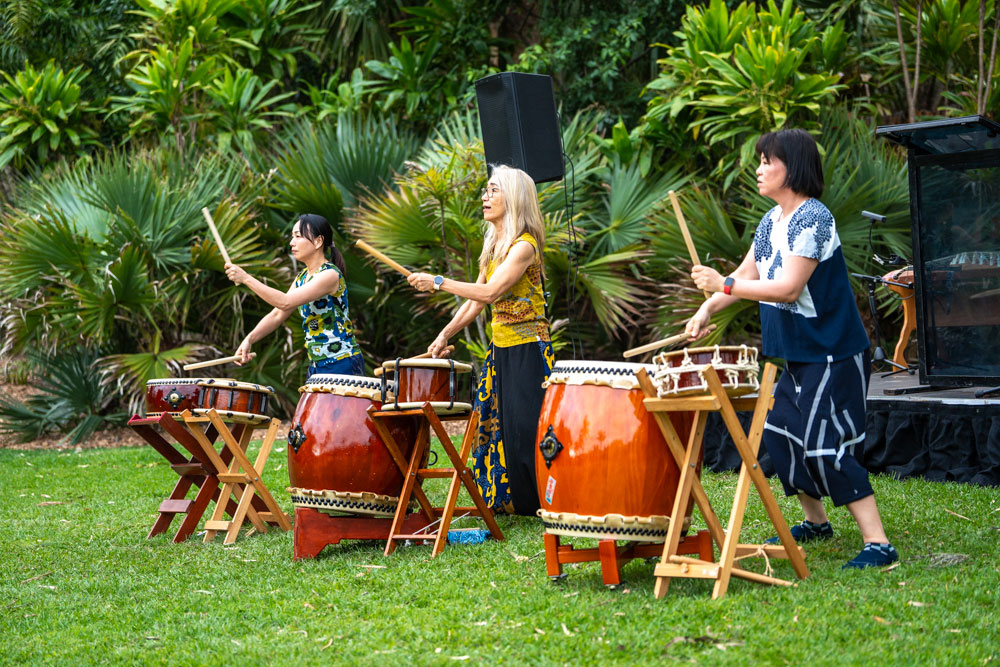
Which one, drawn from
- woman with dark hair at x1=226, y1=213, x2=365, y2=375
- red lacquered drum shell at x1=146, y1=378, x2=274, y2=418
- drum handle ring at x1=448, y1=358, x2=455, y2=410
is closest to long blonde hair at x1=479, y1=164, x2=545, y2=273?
drum handle ring at x1=448, y1=358, x2=455, y2=410

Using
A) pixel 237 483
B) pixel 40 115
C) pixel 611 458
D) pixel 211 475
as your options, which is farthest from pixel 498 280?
pixel 40 115

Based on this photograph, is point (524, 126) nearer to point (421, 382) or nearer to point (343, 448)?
point (421, 382)

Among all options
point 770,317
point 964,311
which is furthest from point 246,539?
point 964,311

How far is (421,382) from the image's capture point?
497 centimetres

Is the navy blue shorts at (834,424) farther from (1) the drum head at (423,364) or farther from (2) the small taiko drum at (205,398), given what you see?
(2) the small taiko drum at (205,398)

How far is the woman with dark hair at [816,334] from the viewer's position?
4047 millimetres

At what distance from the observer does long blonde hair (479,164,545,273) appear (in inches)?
207

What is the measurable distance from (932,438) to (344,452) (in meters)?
3.63

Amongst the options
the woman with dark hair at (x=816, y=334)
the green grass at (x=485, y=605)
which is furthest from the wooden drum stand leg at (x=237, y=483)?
the woman with dark hair at (x=816, y=334)

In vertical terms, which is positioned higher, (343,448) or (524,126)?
(524,126)

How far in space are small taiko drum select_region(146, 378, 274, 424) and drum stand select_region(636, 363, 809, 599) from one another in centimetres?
273

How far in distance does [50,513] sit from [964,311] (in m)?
6.11

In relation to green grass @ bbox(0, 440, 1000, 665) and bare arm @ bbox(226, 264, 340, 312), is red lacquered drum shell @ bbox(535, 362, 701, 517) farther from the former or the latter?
bare arm @ bbox(226, 264, 340, 312)

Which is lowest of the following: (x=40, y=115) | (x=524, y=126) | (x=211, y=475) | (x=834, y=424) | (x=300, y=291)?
(x=211, y=475)
